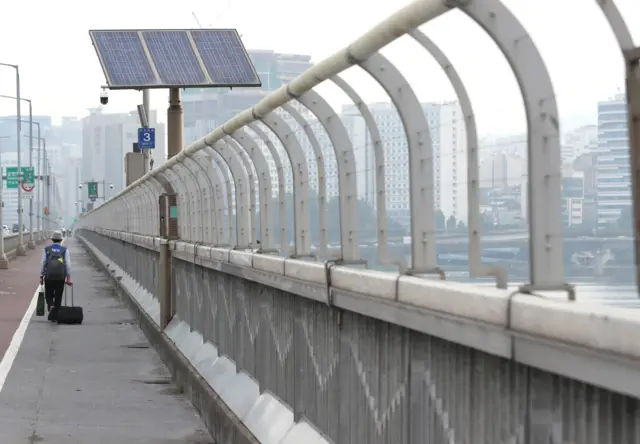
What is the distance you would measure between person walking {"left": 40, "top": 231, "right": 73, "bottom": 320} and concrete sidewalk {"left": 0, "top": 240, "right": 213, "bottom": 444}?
6.45 ft

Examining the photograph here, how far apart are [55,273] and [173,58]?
10.6 meters

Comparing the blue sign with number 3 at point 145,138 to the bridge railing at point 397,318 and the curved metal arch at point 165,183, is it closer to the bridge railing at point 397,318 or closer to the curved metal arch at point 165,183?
the curved metal arch at point 165,183

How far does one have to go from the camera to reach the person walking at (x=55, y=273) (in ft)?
85.1

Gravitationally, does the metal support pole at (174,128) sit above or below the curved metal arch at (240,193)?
above

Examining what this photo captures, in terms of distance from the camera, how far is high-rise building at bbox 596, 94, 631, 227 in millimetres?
4219

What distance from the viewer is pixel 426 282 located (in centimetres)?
592

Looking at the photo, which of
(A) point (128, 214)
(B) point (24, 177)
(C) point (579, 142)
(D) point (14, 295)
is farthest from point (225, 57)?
(B) point (24, 177)

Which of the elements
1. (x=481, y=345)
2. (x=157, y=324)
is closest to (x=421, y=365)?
(x=481, y=345)

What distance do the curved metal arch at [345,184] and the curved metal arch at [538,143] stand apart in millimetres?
2741

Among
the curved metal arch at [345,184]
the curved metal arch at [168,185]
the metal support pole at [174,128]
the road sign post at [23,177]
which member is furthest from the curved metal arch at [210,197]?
the road sign post at [23,177]

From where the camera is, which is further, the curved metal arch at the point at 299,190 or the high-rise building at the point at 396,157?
the curved metal arch at the point at 299,190

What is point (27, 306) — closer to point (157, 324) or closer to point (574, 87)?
point (157, 324)

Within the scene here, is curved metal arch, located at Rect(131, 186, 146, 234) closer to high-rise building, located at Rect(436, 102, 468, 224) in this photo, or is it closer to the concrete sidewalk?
the concrete sidewalk

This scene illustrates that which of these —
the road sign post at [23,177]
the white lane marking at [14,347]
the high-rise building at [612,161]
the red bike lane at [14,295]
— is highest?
the road sign post at [23,177]
